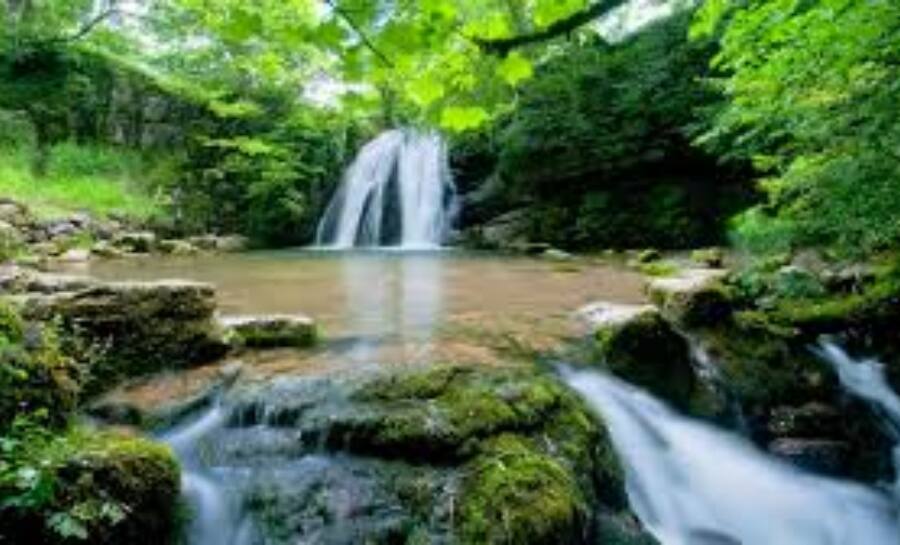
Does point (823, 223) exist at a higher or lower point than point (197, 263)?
higher

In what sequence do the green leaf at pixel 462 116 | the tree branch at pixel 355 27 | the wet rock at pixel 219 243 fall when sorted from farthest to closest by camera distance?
the wet rock at pixel 219 243 < the green leaf at pixel 462 116 < the tree branch at pixel 355 27

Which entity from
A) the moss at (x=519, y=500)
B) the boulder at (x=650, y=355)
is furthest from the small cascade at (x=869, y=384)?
the moss at (x=519, y=500)

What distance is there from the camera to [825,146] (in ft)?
21.3

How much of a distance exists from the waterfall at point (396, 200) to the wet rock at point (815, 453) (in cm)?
1503

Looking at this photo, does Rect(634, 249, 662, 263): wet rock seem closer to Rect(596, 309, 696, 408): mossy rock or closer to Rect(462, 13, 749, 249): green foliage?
Rect(462, 13, 749, 249): green foliage

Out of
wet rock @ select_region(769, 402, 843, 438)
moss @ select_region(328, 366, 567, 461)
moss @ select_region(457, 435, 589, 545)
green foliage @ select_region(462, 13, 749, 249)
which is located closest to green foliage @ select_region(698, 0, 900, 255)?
wet rock @ select_region(769, 402, 843, 438)

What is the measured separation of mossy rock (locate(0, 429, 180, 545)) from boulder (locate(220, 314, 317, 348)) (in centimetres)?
241

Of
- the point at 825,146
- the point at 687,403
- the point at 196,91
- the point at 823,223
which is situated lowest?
the point at 687,403

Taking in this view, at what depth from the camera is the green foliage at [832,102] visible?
17.3 ft

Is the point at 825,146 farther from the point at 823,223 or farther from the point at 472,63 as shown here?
the point at 472,63

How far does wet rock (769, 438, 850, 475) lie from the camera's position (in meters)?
5.62

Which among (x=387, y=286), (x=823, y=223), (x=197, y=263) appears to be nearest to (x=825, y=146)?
(x=823, y=223)

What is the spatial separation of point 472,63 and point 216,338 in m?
4.23

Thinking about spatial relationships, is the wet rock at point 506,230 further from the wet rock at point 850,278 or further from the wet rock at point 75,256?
A: the wet rock at point 850,278
